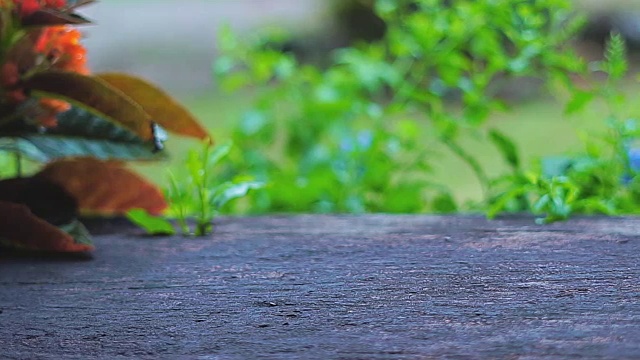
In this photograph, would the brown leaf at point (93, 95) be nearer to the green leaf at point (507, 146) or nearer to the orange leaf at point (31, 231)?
the orange leaf at point (31, 231)

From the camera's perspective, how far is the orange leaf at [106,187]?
27.6 inches

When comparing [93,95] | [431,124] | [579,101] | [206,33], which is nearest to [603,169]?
[579,101]

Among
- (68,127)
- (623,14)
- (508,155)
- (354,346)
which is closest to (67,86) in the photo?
(68,127)

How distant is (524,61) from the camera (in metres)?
0.77

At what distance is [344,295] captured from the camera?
466 millimetres

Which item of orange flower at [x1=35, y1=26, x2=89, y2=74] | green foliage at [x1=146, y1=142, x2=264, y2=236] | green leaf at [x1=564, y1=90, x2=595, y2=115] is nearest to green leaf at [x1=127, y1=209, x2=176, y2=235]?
green foliage at [x1=146, y1=142, x2=264, y2=236]

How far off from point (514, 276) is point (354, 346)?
15 centimetres

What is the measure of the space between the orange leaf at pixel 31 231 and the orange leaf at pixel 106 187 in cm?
11

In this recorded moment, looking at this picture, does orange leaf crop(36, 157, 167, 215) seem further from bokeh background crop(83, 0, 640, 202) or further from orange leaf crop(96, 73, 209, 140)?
bokeh background crop(83, 0, 640, 202)

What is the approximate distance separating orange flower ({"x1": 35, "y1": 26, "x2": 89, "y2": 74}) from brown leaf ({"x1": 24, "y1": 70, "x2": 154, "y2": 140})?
1.2 inches

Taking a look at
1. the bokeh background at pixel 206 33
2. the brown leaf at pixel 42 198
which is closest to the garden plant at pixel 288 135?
the brown leaf at pixel 42 198

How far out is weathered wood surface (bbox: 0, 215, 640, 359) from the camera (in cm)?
39

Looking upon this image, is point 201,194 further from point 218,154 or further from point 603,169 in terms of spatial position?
point 603,169

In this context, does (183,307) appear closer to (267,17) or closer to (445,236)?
(445,236)
